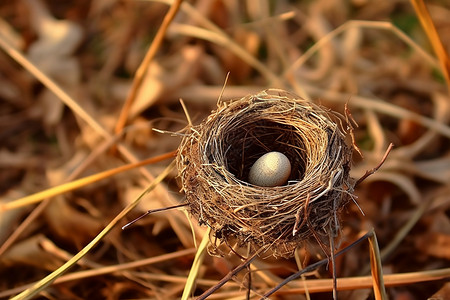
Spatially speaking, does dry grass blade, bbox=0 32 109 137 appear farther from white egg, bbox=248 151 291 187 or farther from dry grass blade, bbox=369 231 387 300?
dry grass blade, bbox=369 231 387 300

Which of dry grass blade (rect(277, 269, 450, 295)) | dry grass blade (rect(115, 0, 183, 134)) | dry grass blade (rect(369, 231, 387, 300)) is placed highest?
dry grass blade (rect(115, 0, 183, 134))

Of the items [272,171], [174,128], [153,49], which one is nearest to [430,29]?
[272,171]

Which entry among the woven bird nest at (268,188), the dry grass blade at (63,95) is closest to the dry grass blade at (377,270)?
the woven bird nest at (268,188)

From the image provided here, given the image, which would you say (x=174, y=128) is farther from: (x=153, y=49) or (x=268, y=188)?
(x=268, y=188)

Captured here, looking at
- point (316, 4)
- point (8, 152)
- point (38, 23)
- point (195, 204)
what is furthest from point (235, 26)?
point (195, 204)

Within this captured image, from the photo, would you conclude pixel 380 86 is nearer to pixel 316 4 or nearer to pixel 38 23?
pixel 316 4

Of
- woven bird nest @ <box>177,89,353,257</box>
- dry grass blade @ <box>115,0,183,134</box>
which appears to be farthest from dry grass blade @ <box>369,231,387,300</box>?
dry grass blade @ <box>115,0,183,134</box>
